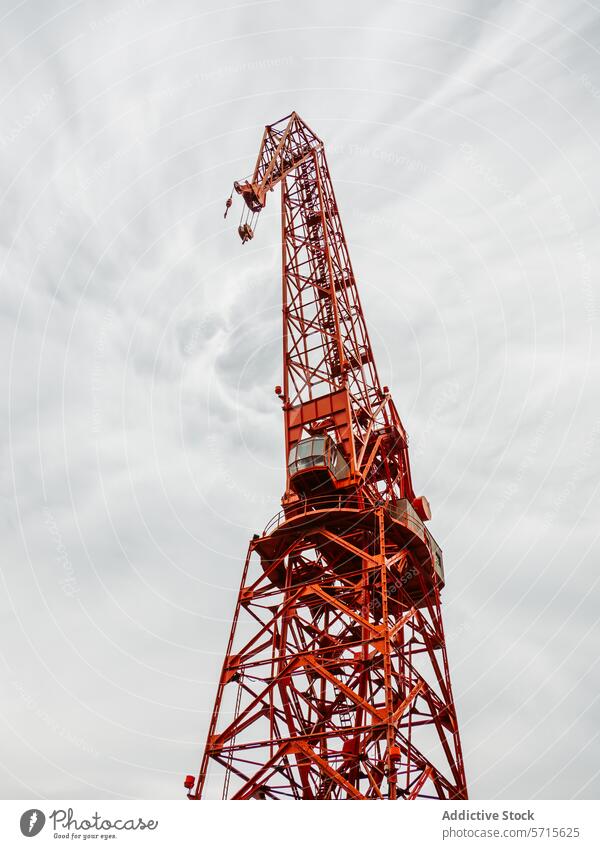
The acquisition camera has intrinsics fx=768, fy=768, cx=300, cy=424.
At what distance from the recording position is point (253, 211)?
1981 inches

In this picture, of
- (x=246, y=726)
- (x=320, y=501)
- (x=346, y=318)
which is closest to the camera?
(x=246, y=726)

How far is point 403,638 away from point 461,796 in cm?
735

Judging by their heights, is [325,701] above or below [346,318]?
below

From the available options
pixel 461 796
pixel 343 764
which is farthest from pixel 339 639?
pixel 461 796

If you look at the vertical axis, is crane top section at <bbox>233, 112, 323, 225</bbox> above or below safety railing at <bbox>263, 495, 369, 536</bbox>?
above

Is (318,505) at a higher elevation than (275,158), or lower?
lower

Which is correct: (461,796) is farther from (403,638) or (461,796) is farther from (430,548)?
(430,548)

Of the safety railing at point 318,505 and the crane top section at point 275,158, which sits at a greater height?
the crane top section at point 275,158

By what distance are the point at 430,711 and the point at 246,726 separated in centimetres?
808

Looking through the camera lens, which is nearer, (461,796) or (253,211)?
(461,796)
